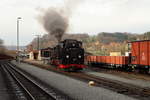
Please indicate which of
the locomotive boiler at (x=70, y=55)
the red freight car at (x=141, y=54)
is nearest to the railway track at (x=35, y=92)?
the locomotive boiler at (x=70, y=55)

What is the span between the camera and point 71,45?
29562mm

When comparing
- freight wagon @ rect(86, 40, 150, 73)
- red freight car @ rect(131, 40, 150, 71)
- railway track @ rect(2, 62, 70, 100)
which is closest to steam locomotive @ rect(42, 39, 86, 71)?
freight wagon @ rect(86, 40, 150, 73)

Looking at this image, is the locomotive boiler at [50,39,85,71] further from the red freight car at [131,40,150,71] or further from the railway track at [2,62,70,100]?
the railway track at [2,62,70,100]

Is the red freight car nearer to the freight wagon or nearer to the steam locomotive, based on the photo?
the freight wagon

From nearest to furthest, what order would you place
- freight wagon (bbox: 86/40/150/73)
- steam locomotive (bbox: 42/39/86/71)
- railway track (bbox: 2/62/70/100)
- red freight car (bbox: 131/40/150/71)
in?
railway track (bbox: 2/62/70/100) < red freight car (bbox: 131/40/150/71) < freight wagon (bbox: 86/40/150/73) < steam locomotive (bbox: 42/39/86/71)

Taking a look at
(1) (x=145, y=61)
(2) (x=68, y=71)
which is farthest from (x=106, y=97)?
(2) (x=68, y=71)

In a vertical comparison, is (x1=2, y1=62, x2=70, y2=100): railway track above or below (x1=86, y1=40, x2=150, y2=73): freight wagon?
below

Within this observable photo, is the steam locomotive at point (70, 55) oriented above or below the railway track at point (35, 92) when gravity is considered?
above

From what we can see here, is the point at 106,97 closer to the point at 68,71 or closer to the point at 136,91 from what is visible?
the point at 136,91

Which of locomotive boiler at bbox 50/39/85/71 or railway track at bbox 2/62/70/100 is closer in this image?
railway track at bbox 2/62/70/100

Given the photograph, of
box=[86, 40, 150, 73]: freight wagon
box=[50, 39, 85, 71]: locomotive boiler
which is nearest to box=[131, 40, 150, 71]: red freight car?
box=[86, 40, 150, 73]: freight wagon

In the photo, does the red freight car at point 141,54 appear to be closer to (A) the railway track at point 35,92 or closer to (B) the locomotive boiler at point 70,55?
(B) the locomotive boiler at point 70,55

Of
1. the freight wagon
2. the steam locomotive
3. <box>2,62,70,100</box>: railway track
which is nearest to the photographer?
<box>2,62,70,100</box>: railway track

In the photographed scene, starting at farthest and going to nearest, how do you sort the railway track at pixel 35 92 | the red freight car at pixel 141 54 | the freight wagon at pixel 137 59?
the freight wagon at pixel 137 59
the red freight car at pixel 141 54
the railway track at pixel 35 92
